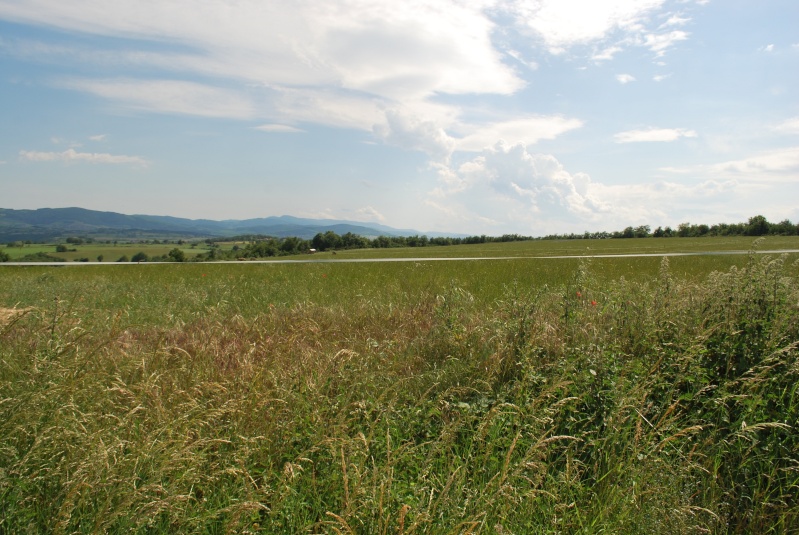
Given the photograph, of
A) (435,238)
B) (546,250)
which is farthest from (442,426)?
(435,238)

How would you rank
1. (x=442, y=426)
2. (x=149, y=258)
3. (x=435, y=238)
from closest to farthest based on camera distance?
(x=442, y=426) → (x=149, y=258) → (x=435, y=238)

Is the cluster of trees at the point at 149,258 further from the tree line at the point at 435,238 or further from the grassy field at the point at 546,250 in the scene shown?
the tree line at the point at 435,238

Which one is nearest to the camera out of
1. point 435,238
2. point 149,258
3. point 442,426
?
point 442,426

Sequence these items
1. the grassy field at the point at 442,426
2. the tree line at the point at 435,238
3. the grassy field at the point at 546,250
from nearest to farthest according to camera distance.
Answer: the grassy field at the point at 442,426 → the grassy field at the point at 546,250 → the tree line at the point at 435,238

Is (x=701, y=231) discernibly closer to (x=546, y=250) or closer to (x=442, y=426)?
(x=546, y=250)

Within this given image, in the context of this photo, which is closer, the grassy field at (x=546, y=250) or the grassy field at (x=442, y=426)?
the grassy field at (x=442, y=426)

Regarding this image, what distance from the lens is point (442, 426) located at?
430cm

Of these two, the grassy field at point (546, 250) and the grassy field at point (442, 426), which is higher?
the grassy field at point (546, 250)

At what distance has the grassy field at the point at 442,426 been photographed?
310cm

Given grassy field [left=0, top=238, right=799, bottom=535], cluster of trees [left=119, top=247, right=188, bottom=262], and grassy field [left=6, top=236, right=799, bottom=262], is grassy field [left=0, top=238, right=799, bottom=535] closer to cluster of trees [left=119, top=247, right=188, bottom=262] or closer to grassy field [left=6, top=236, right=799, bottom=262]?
grassy field [left=6, top=236, right=799, bottom=262]

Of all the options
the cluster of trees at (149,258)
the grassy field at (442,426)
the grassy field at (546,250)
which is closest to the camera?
the grassy field at (442,426)

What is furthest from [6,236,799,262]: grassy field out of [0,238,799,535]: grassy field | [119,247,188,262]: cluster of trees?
[0,238,799,535]: grassy field

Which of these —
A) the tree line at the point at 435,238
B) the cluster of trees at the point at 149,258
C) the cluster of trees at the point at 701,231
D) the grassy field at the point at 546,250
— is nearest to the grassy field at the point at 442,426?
the grassy field at the point at 546,250

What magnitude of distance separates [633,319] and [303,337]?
4258 millimetres
